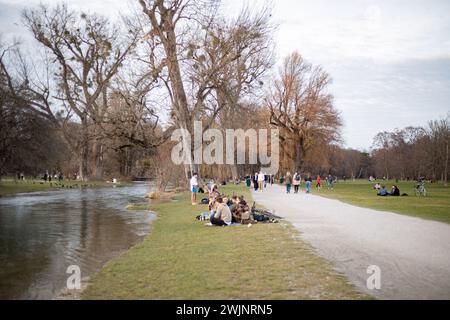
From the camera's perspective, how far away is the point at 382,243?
37.3 ft

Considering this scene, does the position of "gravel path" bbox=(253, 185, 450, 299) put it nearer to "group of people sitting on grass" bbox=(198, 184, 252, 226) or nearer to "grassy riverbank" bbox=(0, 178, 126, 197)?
"group of people sitting on grass" bbox=(198, 184, 252, 226)

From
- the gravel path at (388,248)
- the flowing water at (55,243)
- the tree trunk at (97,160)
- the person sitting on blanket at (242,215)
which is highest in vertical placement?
the tree trunk at (97,160)

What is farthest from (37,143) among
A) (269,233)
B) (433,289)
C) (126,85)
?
(433,289)

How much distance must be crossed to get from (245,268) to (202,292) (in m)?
1.81

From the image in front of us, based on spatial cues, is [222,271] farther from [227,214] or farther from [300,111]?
[300,111]

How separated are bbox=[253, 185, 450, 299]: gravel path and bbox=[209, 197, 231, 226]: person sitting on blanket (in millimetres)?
2469

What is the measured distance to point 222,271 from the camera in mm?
8688

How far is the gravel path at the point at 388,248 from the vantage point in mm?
7271

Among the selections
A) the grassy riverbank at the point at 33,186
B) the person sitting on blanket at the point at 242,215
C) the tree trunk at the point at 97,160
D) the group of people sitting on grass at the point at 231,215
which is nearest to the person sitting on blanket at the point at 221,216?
the group of people sitting on grass at the point at 231,215

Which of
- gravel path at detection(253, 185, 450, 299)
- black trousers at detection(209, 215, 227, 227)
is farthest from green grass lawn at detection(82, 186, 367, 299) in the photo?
black trousers at detection(209, 215, 227, 227)

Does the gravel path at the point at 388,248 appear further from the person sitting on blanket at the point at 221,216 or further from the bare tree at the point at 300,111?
the bare tree at the point at 300,111

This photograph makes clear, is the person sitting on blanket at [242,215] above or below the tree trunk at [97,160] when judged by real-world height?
below

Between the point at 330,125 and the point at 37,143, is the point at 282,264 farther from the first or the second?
the point at 330,125

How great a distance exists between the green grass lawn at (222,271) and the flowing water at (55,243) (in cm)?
93
